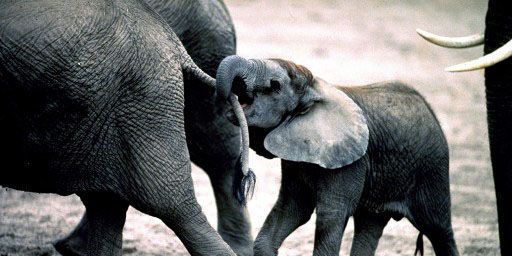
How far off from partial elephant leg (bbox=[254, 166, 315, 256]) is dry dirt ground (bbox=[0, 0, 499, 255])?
45.1 inches

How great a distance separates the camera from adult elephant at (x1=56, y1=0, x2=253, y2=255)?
5277mm

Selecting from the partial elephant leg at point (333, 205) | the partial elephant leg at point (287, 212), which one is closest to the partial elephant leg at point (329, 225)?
the partial elephant leg at point (333, 205)

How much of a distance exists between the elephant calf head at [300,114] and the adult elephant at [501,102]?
18.4 inches

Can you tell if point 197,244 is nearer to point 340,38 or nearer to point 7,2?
point 7,2

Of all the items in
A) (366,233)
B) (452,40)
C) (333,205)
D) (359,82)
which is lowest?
(366,233)

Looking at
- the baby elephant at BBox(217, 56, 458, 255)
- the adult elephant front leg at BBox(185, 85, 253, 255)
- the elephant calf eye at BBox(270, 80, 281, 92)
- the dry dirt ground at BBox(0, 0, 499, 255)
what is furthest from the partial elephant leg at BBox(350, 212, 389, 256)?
the dry dirt ground at BBox(0, 0, 499, 255)

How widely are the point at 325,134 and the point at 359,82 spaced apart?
18.7 feet

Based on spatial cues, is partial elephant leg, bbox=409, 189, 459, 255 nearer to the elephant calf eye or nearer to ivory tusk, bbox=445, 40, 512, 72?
ivory tusk, bbox=445, 40, 512, 72

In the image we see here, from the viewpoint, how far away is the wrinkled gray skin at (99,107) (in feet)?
13.7

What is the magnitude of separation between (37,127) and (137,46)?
0.46m

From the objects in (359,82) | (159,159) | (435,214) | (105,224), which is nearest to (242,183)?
(159,159)

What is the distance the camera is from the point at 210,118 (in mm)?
5574

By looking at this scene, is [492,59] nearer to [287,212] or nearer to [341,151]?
[341,151]

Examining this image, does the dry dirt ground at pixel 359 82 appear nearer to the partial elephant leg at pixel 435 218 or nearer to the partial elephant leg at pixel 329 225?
the partial elephant leg at pixel 435 218
